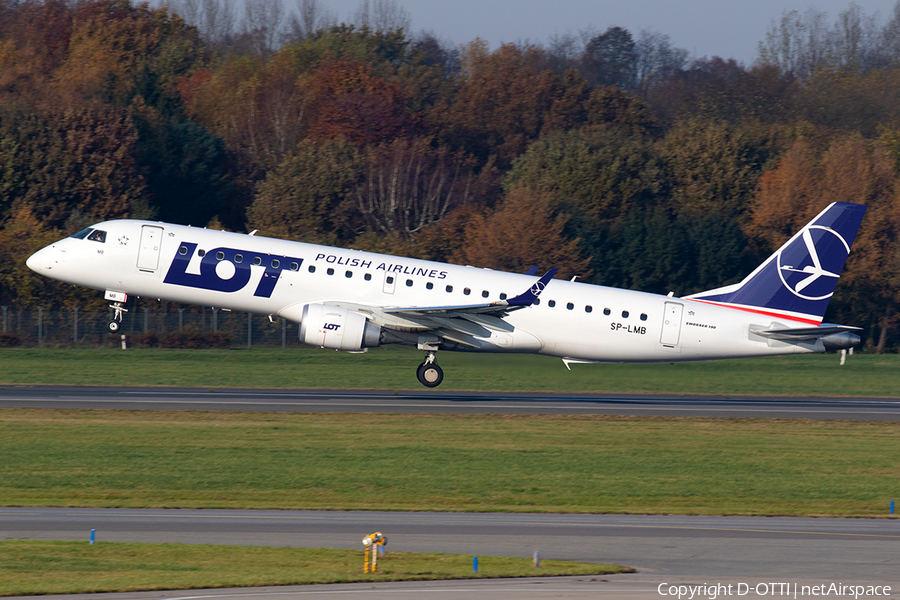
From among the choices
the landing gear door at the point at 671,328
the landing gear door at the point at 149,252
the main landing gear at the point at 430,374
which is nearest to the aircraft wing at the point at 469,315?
the main landing gear at the point at 430,374

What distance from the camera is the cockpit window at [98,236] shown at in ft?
114

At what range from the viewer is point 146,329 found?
58.0 meters

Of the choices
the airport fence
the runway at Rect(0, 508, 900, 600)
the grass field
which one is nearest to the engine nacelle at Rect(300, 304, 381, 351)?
the grass field

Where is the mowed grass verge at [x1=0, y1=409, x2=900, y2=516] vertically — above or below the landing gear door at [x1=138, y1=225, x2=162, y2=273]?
below

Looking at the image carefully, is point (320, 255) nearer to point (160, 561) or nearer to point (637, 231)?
point (160, 561)

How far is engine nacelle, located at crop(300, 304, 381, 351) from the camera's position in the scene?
3356 centimetres

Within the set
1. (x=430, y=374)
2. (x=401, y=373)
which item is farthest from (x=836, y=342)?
(x=401, y=373)

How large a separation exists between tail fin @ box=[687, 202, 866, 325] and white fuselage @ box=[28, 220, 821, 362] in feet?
1.79

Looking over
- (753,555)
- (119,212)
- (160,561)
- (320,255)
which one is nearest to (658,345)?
(320,255)

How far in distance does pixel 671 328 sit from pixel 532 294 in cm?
585

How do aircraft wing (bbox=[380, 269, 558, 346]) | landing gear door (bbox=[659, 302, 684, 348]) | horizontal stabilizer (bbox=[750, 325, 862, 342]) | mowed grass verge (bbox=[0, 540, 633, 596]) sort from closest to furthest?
mowed grass verge (bbox=[0, 540, 633, 596]) → aircraft wing (bbox=[380, 269, 558, 346]) → horizontal stabilizer (bbox=[750, 325, 862, 342]) → landing gear door (bbox=[659, 302, 684, 348])

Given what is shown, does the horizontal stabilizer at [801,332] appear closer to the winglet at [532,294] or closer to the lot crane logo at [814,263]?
the lot crane logo at [814,263]

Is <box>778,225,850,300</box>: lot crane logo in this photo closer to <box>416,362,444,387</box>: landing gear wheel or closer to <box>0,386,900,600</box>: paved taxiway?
<box>416,362,444,387</box>: landing gear wheel

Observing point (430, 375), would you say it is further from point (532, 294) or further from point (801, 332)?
point (801, 332)
